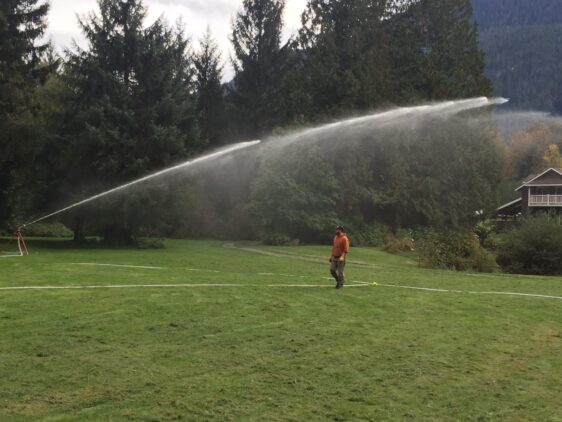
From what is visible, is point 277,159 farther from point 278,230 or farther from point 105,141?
point 105,141

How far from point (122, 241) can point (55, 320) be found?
85.3 ft

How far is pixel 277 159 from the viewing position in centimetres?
4516

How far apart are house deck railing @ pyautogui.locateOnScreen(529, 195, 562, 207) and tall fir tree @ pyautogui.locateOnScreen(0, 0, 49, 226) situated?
5012 cm

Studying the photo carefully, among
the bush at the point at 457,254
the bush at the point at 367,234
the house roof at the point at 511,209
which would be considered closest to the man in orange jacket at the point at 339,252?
the bush at the point at 457,254

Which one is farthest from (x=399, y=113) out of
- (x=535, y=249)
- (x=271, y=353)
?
(x=271, y=353)

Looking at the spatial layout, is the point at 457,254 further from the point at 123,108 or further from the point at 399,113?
the point at 399,113

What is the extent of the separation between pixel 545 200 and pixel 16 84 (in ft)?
171

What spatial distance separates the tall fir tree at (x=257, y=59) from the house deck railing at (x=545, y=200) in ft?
96.5

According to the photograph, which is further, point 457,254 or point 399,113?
point 399,113

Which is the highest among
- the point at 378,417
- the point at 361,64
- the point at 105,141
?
the point at 361,64

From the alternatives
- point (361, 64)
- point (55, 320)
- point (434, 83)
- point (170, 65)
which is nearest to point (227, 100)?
point (361, 64)

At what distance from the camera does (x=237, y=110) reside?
59531 mm

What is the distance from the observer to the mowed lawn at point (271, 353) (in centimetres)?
718

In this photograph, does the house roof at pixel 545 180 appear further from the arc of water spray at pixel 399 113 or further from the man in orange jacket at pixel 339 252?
the man in orange jacket at pixel 339 252
